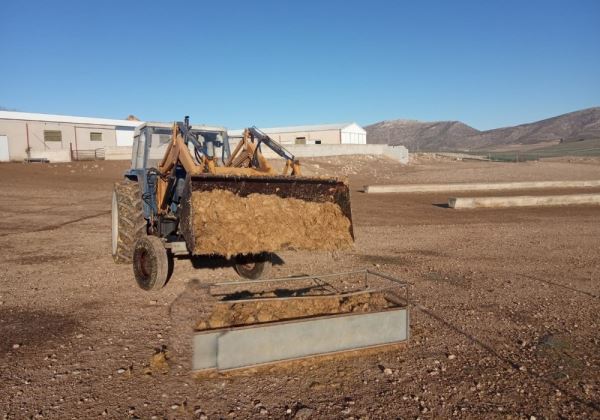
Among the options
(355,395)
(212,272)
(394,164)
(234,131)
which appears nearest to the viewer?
(355,395)

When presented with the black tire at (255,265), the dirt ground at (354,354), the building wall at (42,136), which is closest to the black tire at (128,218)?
the dirt ground at (354,354)

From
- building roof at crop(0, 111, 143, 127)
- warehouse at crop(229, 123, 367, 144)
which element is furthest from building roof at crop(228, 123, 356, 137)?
building roof at crop(0, 111, 143, 127)

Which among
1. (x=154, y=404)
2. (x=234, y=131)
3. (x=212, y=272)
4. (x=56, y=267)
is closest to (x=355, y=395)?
(x=154, y=404)

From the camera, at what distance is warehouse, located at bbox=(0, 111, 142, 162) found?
31797 millimetres

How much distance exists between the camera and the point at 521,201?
51.9 feet

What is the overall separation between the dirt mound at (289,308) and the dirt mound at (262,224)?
663 millimetres

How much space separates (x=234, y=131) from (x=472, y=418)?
46797 mm

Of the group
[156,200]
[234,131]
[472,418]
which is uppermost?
[234,131]

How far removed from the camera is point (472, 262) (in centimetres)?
805

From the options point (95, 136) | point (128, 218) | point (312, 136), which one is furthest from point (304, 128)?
point (128, 218)

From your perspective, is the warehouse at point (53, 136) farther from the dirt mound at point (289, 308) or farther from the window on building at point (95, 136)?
the dirt mound at point (289, 308)

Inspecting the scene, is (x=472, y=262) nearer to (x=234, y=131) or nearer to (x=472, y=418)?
(x=472, y=418)

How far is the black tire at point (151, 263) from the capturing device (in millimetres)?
5859

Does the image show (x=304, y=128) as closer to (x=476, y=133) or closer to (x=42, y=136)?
(x=42, y=136)
